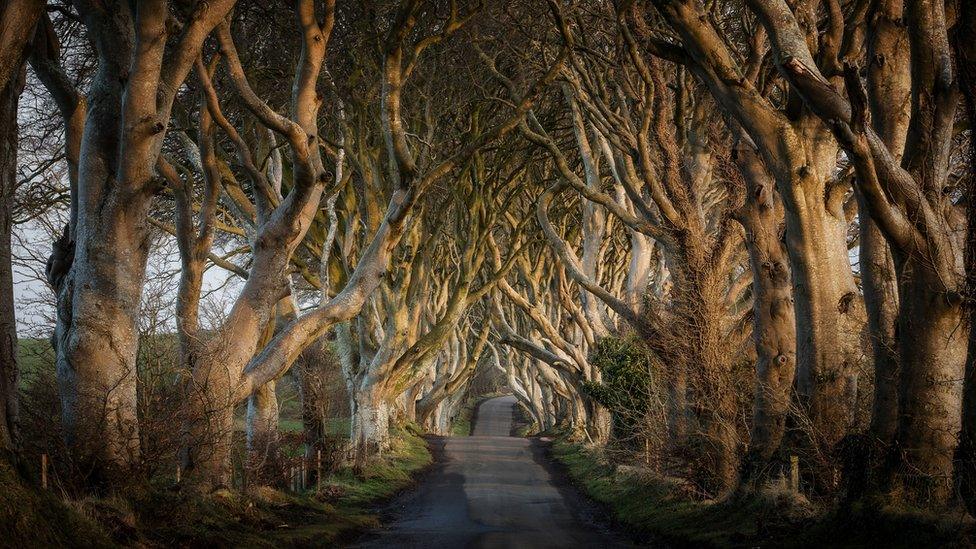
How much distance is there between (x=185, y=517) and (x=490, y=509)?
8.64 meters

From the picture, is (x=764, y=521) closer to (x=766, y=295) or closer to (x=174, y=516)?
(x=766, y=295)

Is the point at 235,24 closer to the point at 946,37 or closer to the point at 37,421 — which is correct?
the point at 37,421

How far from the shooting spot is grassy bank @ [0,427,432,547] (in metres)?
6.91

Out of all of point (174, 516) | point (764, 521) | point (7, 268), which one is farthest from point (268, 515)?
point (764, 521)

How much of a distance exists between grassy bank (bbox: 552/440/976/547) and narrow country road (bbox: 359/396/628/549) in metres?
0.79

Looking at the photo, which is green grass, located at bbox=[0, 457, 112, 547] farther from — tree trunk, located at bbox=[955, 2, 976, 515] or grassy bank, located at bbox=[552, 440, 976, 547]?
tree trunk, located at bbox=[955, 2, 976, 515]

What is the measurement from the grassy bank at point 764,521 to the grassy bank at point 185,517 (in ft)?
15.3

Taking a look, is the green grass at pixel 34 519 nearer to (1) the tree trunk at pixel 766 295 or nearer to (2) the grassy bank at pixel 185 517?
(2) the grassy bank at pixel 185 517

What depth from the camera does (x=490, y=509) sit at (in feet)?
59.4

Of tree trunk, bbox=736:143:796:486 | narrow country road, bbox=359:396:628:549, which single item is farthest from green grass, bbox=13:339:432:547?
tree trunk, bbox=736:143:796:486

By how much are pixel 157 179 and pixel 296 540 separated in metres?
4.80

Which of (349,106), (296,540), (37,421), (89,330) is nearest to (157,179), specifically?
(89,330)

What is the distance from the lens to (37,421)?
33.0 ft

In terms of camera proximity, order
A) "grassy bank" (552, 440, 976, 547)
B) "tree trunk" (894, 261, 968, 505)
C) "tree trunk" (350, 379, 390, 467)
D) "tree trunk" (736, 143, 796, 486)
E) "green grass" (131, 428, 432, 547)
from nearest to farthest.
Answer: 1. "grassy bank" (552, 440, 976, 547)
2. "tree trunk" (894, 261, 968, 505)
3. "green grass" (131, 428, 432, 547)
4. "tree trunk" (736, 143, 796, 486)
5. "tree trunk" (350, 379, 390, 467)
